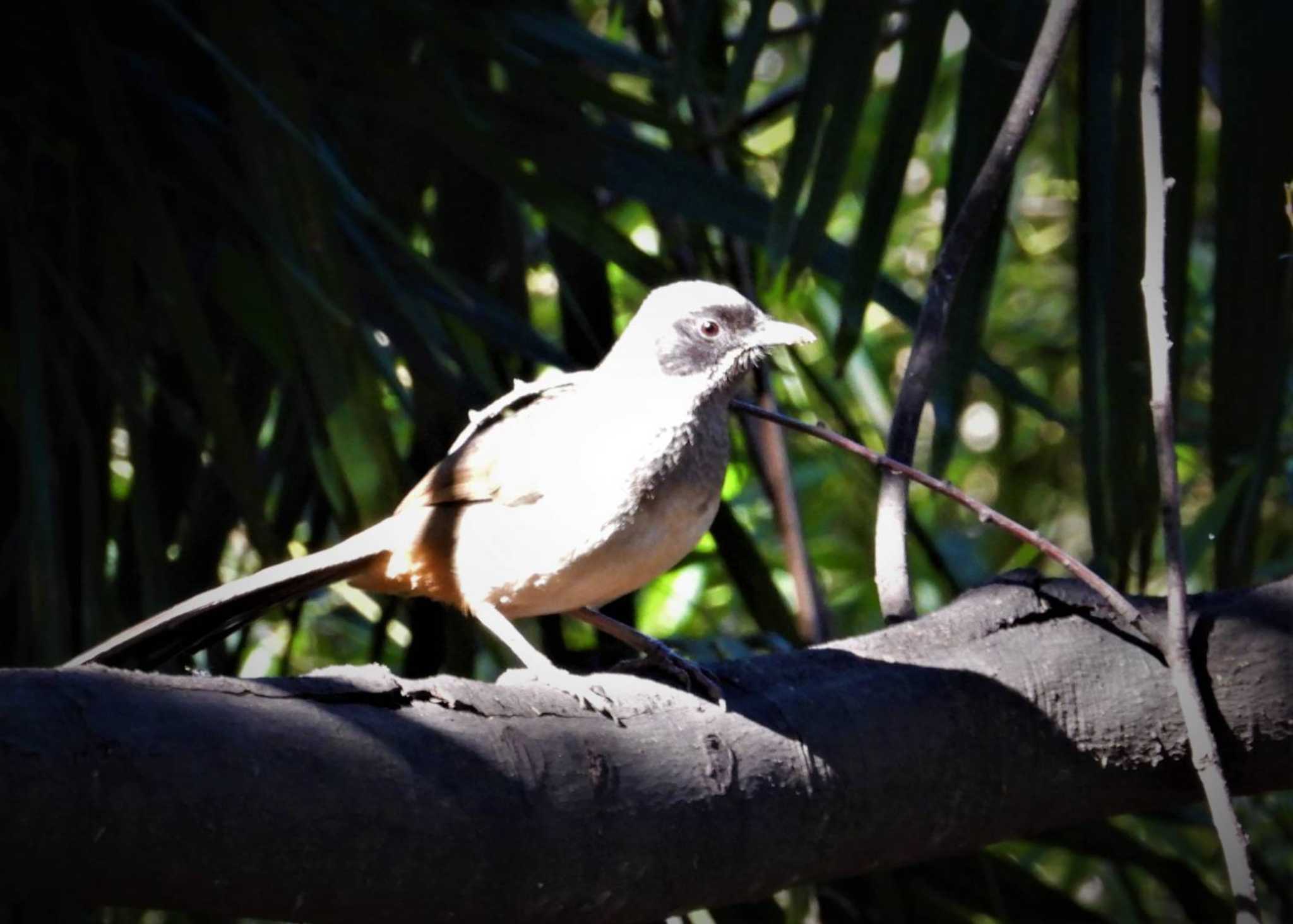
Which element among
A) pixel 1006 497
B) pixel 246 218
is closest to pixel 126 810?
pixel 246 218

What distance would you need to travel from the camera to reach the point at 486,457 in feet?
8.77

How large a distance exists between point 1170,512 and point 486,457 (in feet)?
3.71

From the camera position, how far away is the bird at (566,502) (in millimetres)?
2443

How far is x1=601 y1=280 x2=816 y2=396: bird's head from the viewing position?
2.68 metres

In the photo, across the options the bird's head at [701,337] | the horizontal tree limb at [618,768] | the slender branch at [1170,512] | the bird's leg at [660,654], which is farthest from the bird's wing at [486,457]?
the slender branch at [1170,512]

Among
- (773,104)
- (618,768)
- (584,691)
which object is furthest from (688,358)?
(773,104)

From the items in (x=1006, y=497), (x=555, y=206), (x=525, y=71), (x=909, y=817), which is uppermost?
(x=525, y=71)

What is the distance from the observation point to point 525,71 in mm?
2992

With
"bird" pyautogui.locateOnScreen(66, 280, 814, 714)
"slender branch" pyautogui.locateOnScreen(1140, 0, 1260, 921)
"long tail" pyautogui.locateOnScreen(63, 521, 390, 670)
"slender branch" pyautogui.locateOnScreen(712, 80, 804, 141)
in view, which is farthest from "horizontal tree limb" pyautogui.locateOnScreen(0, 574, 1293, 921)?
"slender branch" pyautogui.locateOnScreen(712, 80, 804, 141)

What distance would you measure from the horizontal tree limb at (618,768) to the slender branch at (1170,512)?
0.41 ft

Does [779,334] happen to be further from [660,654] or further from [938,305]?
[660,654]

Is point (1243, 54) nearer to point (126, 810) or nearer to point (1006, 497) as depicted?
point (126, 810)

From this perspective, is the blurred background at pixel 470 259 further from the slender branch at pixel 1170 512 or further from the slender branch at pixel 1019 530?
the slender branch at pixel 1170 512

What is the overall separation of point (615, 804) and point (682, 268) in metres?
1.83
